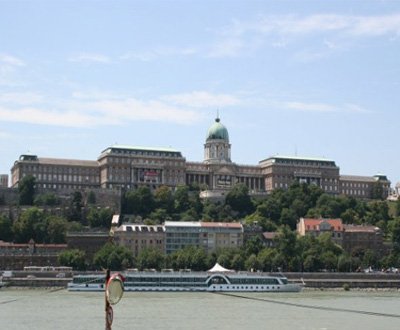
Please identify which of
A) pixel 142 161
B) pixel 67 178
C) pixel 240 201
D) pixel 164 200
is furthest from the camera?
pixel 142 161

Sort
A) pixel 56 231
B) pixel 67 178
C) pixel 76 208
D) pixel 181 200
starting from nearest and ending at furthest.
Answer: pixel 56 231 → pixel 76 208 → pixel 181 200 → pixel 67 178

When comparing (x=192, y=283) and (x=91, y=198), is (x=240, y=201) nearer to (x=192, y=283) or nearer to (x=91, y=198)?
(x=91, y=198)

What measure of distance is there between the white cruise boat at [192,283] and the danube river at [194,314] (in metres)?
10.8

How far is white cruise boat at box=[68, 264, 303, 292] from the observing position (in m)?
68.1

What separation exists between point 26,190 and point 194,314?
7311 cm

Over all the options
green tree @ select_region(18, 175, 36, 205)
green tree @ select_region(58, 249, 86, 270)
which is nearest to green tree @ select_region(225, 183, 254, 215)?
green tree @ select_region(18, 175, 36, 205)

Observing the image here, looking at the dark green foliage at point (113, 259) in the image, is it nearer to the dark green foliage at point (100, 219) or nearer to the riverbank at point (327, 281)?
the riverbank at point (327, 281)

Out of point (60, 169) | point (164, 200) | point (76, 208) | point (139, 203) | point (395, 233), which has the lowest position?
point (395, 233)

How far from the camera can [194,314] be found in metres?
43.7

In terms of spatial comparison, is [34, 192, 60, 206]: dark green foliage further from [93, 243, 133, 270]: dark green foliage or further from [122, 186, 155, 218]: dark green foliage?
[93, 243, 133, 270]: dark green foliage

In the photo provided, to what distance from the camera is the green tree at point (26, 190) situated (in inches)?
4430

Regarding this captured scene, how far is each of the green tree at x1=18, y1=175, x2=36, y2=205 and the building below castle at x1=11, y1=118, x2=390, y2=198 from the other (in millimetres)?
5565

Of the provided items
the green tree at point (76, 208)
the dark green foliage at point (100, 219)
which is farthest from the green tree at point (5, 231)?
the dark green foliage at point (100, 219)

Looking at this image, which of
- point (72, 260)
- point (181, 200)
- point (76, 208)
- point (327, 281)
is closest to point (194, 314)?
point (327, 281)
